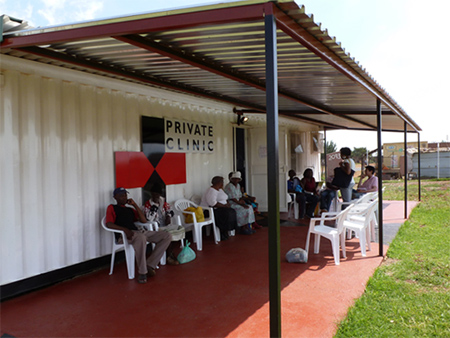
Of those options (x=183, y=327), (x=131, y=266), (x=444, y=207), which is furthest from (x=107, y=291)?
(x=444, y=207)

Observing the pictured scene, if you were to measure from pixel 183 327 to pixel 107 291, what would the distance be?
1320mm

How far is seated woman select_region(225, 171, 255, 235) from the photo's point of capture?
6718mm

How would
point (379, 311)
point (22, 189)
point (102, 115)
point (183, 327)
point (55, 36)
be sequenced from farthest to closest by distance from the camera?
1. point (102, 115)
2. point (22, 189)
3. point (379, 311)
4. point (183, 327)
5. point (55, 36)

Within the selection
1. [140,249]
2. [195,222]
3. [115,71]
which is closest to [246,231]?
[195,222]

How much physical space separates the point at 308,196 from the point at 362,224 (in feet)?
10.8

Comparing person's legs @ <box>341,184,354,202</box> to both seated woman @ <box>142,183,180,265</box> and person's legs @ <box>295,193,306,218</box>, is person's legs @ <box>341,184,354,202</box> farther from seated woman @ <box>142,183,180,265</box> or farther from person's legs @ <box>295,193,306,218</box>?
seated woman @ <box>142,183,180,265</box>

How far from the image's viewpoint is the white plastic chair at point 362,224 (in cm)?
518

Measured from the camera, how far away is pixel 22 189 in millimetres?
3867

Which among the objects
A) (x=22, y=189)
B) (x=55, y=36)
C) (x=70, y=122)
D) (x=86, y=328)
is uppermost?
(x=55, y=36)

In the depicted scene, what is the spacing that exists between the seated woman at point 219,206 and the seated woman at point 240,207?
0.32 metres

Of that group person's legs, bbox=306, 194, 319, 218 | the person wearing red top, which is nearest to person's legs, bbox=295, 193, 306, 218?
the person wearing red top

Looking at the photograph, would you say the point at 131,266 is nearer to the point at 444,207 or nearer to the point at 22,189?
the point at 22,189

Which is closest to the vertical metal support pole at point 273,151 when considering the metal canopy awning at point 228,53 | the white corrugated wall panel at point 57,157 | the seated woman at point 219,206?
the metal canopy awning at point 228,53

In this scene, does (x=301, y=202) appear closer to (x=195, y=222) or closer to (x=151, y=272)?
(x=195, y=222)
